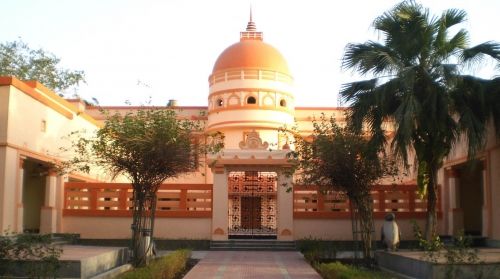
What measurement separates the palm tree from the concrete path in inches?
152

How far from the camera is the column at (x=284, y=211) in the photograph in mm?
22844

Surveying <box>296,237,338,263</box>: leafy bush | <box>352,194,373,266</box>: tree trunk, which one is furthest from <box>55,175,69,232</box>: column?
<box>352,194,373,266</box>: tree trunk

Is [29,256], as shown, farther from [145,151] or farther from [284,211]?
[284,211]

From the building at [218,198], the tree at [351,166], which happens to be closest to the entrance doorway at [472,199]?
the building at [218,198]

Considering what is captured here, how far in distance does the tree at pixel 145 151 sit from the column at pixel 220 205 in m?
6.72

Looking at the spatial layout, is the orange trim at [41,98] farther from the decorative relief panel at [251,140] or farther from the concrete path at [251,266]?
the decorative relief panel at [251,140]

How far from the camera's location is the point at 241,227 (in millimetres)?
25547

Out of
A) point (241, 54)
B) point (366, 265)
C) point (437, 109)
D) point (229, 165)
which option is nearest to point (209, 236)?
point (229, 165)

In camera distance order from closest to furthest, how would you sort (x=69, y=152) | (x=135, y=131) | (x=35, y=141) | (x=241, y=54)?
(x=135, y=131) < (x=35, y=141) < (x=69, y=152) < (x=241, y=54)

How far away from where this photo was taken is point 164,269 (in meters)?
13.4

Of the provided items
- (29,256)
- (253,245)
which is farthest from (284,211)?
(29,256)

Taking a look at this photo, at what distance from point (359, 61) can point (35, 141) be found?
10987mm

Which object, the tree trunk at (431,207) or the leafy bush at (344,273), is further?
the tree trunk at (431,207)

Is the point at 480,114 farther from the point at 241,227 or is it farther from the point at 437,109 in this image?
the point at 241,227
